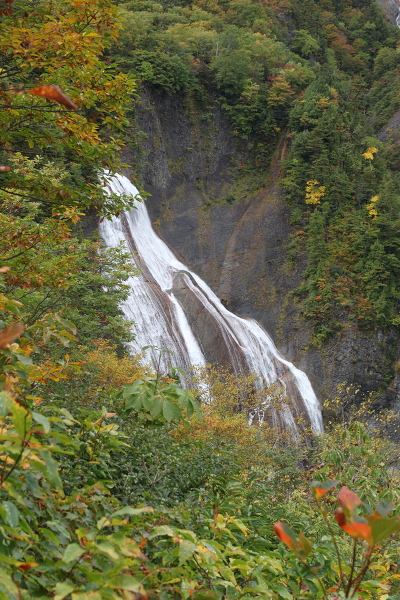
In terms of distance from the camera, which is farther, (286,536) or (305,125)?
(305,125)

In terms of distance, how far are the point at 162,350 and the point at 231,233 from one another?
875 inches

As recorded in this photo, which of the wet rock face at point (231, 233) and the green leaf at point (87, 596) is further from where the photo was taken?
the wet rock face at point (231, 233)

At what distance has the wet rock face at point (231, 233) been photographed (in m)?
20.4

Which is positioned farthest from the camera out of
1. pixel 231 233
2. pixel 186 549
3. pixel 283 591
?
pixel 231 233

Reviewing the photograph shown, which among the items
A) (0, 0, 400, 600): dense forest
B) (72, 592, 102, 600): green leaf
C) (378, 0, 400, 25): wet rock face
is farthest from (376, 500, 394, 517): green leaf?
(378, 0, 400, 25): wet rock face

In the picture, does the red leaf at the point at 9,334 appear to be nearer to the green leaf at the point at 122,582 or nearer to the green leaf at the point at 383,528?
the green leaf at the point at 122,582

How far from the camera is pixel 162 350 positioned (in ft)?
11.5

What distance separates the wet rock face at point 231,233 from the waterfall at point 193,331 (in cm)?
45

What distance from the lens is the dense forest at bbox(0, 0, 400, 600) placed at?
1.49 metres

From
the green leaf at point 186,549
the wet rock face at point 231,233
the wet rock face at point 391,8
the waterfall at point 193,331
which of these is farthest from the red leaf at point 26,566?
the wet rock face at point 391,8

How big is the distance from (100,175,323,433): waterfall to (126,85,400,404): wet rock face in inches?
17.5

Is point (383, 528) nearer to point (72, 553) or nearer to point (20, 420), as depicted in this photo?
point (72, 553)

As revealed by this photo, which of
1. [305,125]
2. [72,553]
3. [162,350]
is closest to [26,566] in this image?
[72,553]

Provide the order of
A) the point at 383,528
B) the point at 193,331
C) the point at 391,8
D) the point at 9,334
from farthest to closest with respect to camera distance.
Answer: the point at 391,8 → the point at 193,331 → the point at 9,334 → the point at 383,528
